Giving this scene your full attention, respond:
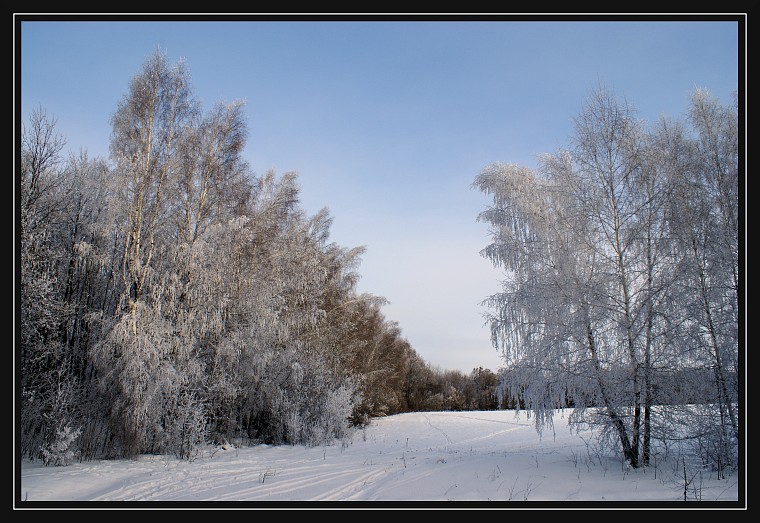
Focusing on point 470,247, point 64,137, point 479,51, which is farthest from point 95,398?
point 479,51

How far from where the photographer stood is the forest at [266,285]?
689cm

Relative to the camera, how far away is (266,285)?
1188 centimetres

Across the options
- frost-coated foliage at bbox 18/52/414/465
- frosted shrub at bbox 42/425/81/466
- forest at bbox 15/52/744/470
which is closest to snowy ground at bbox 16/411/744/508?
frosted shrub at bbox 42/425/81/466

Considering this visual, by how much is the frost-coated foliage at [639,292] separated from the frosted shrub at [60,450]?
25.3ft

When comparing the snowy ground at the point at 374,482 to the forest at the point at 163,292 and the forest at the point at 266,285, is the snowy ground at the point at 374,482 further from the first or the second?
the forest at the point at 163,292

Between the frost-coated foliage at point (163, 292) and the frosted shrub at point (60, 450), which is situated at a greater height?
the frost-coated foliage at point (163, 292)

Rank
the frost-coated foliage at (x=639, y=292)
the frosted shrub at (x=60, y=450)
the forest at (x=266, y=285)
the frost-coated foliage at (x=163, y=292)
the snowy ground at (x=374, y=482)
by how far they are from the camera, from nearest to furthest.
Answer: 1. the snowy ground at (x=374, y=482)
2. the frost-coated foliage at (x=639, y=292)
3. the forest at (x=266, y=285)
4. the frosted shrub at (x=60, y=450)
5. the frost-coated foliage at (x=163, y=292)

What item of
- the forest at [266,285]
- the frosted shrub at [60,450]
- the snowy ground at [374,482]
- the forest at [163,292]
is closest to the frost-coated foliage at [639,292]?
the forest at [266,285]

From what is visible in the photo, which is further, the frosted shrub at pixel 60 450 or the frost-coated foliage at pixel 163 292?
the frost-coated foliage at pixel 163 292

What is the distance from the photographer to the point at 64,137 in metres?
8.62
